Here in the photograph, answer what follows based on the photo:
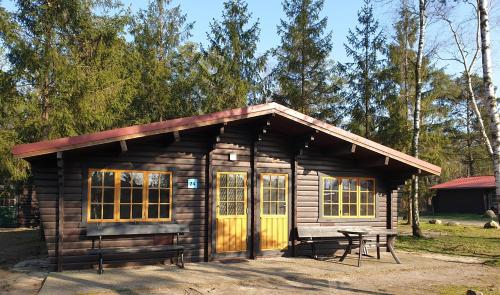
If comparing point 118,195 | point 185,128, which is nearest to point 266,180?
point 185,128

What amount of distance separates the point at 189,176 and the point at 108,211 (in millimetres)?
1783

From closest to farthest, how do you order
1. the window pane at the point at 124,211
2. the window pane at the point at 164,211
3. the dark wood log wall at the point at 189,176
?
the dark wood log wall at the point at 189,176 → the window pane at the point at 124,211 → the window pane at the point at 164,211

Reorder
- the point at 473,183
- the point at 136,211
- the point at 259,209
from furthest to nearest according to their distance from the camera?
the point at 473,183 < the point at 259,209 < the point at 136,211

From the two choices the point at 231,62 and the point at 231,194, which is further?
the point at 231,62

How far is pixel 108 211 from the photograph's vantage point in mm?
8258

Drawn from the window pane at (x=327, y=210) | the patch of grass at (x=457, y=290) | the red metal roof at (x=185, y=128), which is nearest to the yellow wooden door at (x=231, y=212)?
the red metal roof at (x=185, y=128)

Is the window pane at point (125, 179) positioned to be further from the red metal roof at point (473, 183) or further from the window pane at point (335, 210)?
the red metal roof at point (473, 183)

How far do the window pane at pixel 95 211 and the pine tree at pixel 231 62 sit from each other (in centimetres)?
1188

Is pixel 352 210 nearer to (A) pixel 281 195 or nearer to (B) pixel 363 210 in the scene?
(B) pixel 363 210

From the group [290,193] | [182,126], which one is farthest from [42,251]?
[290,193]

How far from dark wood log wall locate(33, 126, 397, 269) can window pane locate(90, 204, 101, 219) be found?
0.19 meters

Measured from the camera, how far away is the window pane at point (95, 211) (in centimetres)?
813

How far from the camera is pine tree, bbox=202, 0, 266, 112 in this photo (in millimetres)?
19562

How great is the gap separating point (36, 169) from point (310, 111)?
15.3 m
